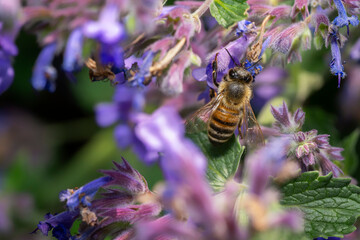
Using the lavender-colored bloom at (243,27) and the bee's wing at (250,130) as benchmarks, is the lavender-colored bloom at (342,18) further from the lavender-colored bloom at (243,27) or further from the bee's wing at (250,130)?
the bee's wing at (250,130)

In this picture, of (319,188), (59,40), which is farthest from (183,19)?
(319,188)

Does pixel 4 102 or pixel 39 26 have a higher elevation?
pixel 39 26

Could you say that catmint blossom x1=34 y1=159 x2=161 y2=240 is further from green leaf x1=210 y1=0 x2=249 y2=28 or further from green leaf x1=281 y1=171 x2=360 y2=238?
green leaf x1=210 y1=0 x2=249 y2=28

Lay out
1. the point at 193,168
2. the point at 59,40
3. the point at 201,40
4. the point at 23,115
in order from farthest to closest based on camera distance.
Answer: the point at 23,115 < the point at 201,40 < the point at 59,40 < the point at 193,168

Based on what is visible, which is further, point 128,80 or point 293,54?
point 293,54

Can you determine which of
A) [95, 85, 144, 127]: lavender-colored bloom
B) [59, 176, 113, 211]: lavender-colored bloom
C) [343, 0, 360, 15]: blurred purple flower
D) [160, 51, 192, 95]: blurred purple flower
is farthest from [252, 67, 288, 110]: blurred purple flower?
[59, 176, 113, 211]: lavender-colored bloom

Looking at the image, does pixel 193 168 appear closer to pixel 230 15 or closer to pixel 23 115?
pixel 230 15

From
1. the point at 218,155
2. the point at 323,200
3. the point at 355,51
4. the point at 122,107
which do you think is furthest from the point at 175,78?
the point at 355,51

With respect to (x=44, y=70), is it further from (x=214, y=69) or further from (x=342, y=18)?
(x=342, y=18)
